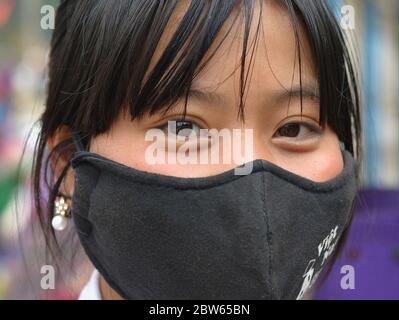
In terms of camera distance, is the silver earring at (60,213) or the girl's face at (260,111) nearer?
the girl's face at (260,111)

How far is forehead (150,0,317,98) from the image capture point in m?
1.24

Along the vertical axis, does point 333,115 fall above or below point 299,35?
below

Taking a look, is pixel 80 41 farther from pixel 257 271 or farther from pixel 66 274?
pixel 66 274

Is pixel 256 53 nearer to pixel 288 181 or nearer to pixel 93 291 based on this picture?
pixel 288 181

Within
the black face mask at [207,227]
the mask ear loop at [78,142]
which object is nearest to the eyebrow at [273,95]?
the black face mask at [207,227]

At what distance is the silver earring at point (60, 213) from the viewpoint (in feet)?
5.12

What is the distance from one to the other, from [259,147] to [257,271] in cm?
26

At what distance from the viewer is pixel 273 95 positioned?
4.17 ft

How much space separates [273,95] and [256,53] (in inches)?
3.8

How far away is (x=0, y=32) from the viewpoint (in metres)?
5.26

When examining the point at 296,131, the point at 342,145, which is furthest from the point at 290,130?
the point at 342,145

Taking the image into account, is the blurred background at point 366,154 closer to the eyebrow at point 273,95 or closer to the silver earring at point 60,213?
the silver earring at point 60,213

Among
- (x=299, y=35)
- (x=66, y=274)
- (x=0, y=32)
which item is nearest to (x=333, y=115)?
(x=299, y=35)
